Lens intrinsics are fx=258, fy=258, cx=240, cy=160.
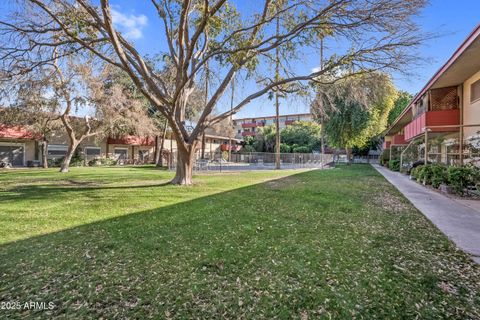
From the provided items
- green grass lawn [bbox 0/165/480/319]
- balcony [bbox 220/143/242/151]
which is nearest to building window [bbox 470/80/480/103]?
green grass lawn [bbox 0/165/480/319]

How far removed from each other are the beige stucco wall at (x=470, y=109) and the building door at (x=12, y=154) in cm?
3329

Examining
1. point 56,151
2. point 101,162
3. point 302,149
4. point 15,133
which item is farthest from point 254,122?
point 15,133

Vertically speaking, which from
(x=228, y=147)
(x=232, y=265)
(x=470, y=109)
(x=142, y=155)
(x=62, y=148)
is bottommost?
(x=232, y=265)

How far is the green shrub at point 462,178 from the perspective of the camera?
27.4 feet

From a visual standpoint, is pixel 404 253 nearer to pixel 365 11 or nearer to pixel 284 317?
pixel 284 317

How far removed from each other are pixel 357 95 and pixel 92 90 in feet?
51.4

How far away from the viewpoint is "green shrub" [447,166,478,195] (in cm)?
836

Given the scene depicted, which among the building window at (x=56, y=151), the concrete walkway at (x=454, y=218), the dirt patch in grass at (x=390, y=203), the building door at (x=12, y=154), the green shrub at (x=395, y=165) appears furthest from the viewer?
the building window at (x=56, y=151)

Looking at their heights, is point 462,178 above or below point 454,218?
above

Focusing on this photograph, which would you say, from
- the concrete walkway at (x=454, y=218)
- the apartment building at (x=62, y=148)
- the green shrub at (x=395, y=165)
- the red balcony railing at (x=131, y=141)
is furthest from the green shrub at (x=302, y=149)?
the concrete walkway at (x=454, y=218)

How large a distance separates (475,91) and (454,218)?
8.31 metres

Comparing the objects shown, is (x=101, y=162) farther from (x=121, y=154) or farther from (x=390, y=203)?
(x=390, y=203)

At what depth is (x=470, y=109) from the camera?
11227mm

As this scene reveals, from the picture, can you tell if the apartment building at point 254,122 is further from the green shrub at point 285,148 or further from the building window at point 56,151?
the building window at point 56,151
